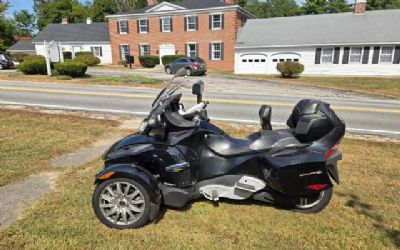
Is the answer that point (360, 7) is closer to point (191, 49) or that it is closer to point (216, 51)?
point (216, 51)

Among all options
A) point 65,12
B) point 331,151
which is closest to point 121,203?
point 331,151

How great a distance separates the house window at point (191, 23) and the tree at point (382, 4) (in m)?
31.1

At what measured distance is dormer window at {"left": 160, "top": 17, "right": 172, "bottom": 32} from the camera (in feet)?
116

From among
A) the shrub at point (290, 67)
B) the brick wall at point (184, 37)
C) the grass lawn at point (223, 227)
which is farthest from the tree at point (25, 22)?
the grass lawn at point (223, 227)

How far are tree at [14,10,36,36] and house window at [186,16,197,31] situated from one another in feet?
218

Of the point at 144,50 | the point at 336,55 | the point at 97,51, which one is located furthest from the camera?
the point at 97,51

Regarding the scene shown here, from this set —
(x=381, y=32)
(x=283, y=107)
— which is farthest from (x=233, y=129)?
(x=381, y=32)

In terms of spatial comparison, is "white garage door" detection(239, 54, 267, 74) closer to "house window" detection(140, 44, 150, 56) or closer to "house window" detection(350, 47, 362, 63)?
"house window" detection(350, 47, 362, 63)

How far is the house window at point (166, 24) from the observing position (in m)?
35.5

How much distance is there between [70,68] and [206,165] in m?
20.3

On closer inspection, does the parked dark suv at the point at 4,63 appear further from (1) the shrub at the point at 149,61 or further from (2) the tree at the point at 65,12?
(2) the tree at the point at 65,12

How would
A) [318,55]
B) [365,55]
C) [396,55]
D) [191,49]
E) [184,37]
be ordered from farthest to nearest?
[191,49] → [184,37] → [318,55] → [365,55] → [396,55]

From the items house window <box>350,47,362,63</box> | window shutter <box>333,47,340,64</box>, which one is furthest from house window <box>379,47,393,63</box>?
window shutter <box>333,47,340,64</box>

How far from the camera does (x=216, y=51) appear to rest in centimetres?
3356
